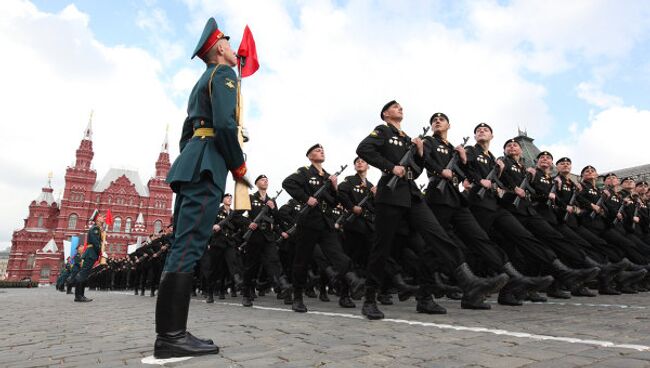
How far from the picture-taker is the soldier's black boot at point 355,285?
18.1 feet

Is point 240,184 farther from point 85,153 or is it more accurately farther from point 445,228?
Answer: point 85,153

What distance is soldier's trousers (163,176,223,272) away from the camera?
9.24 feet

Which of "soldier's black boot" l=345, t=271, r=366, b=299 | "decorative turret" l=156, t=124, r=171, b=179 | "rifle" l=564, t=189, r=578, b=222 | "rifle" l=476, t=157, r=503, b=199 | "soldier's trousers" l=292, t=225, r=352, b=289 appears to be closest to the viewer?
"soldier's black boot" l=345, t=271, r=366, b=299

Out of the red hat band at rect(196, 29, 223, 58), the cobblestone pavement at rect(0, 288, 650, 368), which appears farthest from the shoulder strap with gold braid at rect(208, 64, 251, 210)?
the cobblestone pavement at rect(0, 288, 650, 368)

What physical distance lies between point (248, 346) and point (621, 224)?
28.2 ft

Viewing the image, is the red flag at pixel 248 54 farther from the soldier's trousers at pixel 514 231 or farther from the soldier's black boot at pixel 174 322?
the soldier's black boot at pixel 174 322

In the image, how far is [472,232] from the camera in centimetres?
532

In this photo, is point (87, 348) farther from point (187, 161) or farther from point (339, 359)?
point (339, 359)

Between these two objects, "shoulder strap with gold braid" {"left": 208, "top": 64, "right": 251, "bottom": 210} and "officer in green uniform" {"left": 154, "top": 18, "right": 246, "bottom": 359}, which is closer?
"officer in green uniform" {"left": 154, "top": 18, "right": 246, "bottom": 359}

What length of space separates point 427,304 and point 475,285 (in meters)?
0.60

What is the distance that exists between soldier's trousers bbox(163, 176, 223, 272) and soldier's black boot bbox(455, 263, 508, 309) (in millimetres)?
3144

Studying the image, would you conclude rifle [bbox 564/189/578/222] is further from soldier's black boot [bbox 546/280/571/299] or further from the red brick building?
the red brick building

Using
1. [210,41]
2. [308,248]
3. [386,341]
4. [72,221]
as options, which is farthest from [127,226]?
[386,341]

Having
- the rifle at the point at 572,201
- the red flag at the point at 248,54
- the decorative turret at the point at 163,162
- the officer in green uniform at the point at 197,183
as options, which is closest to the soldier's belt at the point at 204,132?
the officer in green uniform at the point at 197,183
